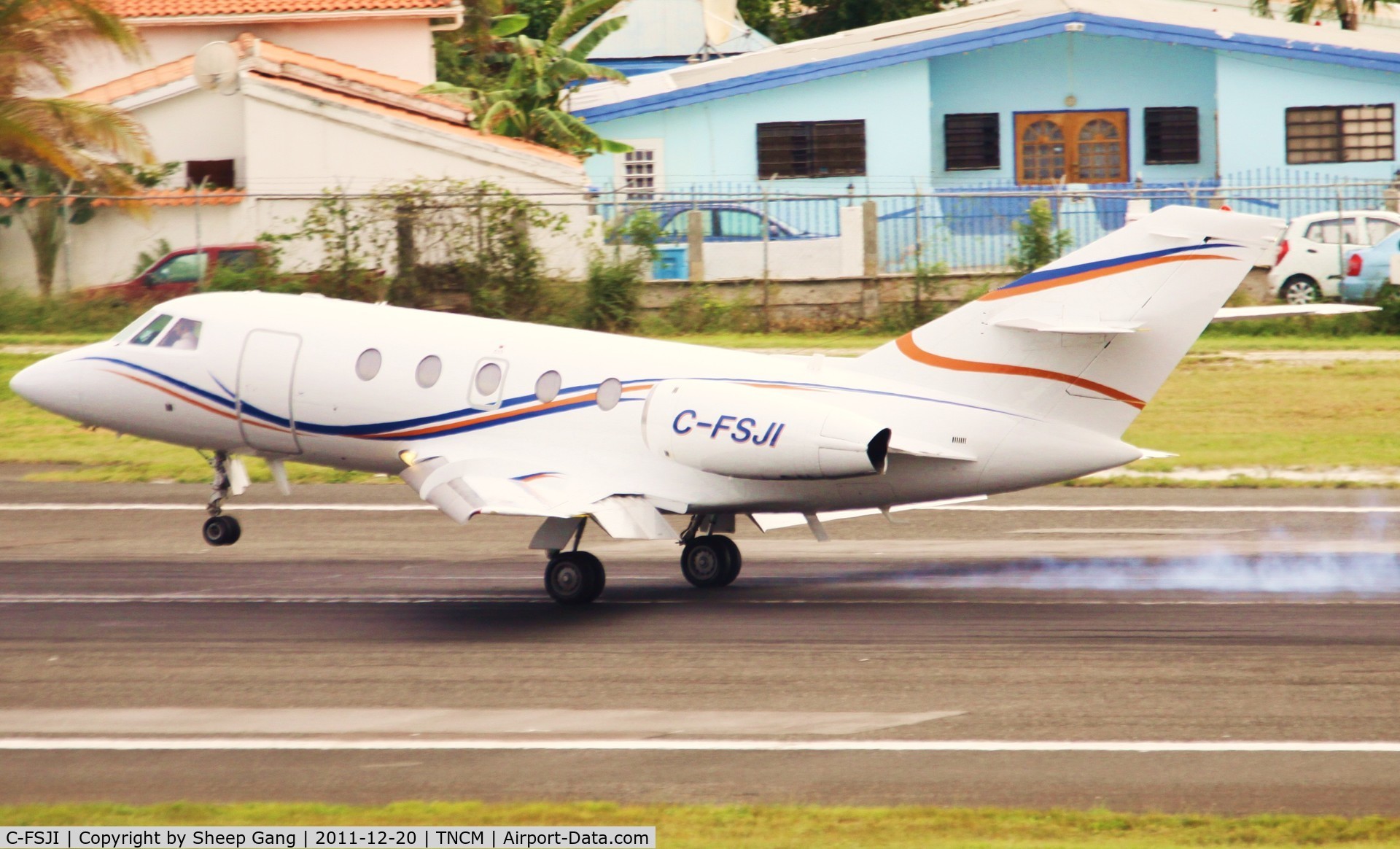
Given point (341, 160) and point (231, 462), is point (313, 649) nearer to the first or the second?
point (231, 462)

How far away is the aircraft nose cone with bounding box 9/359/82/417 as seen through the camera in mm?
17734

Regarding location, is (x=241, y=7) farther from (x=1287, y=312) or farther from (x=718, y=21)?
(x=1287, y=312)

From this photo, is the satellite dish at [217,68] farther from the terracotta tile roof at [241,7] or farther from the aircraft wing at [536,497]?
the aircraft wing at [536,497]

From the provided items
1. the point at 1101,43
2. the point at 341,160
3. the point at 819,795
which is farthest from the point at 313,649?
the point at 1101,43

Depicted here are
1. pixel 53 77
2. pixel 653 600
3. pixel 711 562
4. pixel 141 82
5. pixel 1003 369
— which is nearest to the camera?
pixel 1003 369

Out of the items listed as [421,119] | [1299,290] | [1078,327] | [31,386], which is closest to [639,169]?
[421,119]

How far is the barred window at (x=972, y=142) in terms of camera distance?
144 feet

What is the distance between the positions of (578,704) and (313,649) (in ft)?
9.97

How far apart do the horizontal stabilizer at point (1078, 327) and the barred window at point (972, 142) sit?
30242 mm

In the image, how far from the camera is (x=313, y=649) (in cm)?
1415

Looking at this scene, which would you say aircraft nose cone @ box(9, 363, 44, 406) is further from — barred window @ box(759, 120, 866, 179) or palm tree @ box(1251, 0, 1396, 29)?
palm tree @ box(1251, 0, 1396, 29)

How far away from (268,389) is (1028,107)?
30.8 metres

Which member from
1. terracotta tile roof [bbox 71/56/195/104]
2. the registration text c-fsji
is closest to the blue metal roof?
terracotta tile roof [bbox 71/56/195/104]

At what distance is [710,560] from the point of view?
1634 cm
